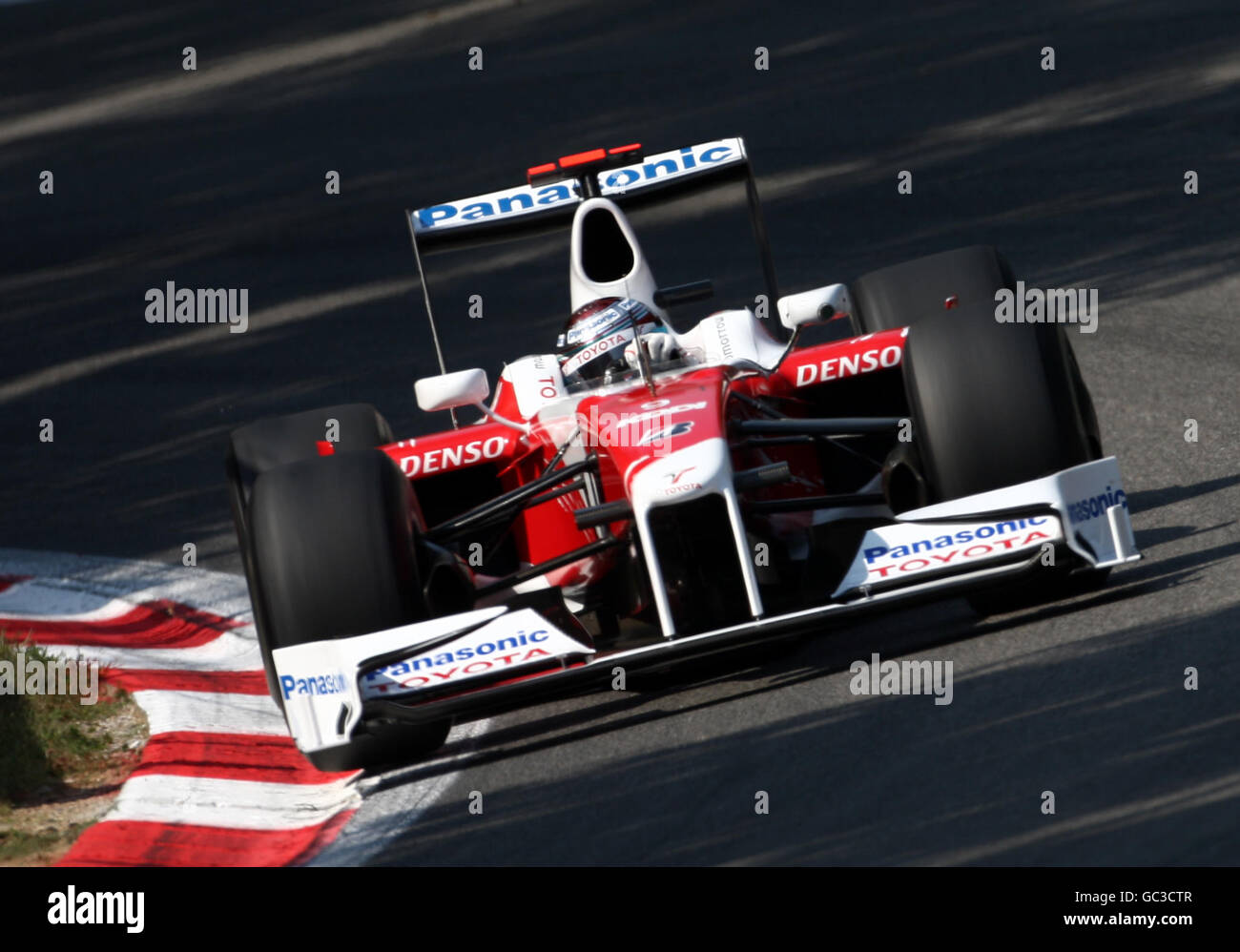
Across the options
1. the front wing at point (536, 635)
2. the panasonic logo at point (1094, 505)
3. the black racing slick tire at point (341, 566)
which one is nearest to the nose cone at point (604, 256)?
the black racing slick tire at point (341, 566)

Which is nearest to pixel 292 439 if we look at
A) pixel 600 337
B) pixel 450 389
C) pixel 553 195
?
pixel 450 389

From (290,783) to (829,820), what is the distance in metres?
2.39

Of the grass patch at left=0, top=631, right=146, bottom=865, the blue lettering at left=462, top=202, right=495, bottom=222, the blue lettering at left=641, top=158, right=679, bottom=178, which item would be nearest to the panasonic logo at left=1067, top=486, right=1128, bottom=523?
the blue lettering at left=641, top=158, right=679, bottom=178

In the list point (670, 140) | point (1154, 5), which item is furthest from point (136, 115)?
point (1154, 5)

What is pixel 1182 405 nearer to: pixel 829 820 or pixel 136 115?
pixel 829 820

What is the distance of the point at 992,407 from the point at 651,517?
1224mm

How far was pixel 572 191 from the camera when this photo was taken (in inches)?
350

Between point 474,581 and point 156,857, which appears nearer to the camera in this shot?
point 156,857

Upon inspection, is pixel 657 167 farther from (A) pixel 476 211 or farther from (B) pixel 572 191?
(A) pixel 476 211

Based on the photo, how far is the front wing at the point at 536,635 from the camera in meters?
6.46

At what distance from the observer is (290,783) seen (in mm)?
7051
